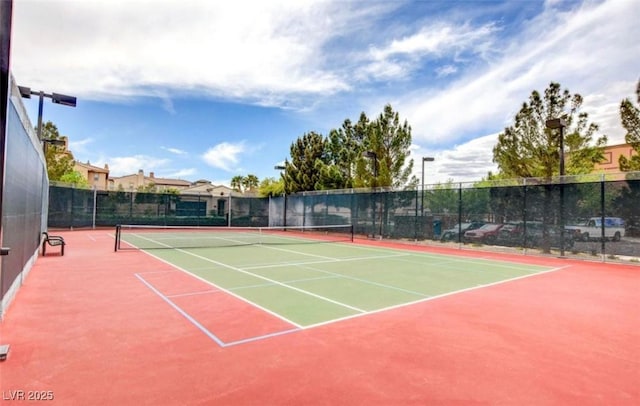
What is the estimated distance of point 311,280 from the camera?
25.2 ft

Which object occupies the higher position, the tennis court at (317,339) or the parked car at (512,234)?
the parked car at (512,234)

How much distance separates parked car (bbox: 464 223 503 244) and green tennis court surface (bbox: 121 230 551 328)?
281cm

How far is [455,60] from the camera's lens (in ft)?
43.2

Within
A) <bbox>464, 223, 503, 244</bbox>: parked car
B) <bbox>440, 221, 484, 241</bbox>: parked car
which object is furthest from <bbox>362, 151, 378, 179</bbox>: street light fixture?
<bbox>464, 223, 503, 244</bbox>: parked car

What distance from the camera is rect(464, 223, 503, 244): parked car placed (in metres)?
14.3

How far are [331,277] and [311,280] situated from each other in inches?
23.7

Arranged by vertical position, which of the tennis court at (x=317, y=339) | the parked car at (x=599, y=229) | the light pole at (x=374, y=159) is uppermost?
the light pole at (x=374, y=159)

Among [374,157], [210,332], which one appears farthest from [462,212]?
[210,332]

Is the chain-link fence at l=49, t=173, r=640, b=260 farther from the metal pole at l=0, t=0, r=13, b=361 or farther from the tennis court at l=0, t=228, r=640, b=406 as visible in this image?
the metal pole at l=0, t=0, r=13, b=361

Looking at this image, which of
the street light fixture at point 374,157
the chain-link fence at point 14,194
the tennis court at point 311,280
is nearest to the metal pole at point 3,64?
the chain-link fence at point 14,194

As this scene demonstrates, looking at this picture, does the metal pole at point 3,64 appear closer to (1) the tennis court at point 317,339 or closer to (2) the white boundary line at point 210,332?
(1) the tennis court at point 317,339

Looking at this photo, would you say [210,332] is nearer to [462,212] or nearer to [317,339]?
[317,339]

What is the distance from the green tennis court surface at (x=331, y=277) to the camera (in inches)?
Answer: 225

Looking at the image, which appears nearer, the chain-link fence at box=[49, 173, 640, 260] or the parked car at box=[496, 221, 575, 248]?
the chain-link fence at box=[49, 173, 640, 260]
